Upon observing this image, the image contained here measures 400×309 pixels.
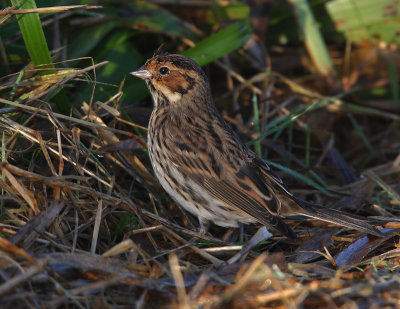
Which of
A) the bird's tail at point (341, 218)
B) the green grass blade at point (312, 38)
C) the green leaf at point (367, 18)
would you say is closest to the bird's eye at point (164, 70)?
the bird's tail at point (341, 218)

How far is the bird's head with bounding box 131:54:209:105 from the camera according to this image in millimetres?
3564

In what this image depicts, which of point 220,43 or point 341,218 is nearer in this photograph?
point 341,218

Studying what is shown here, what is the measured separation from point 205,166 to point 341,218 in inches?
34.6

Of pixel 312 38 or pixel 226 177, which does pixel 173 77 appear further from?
pixel 312 38

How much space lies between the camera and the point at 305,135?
468 centimetres

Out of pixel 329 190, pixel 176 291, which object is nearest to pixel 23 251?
pixel 176 291

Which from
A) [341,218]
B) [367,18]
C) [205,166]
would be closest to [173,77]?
[205,166]

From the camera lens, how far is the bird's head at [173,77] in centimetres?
356

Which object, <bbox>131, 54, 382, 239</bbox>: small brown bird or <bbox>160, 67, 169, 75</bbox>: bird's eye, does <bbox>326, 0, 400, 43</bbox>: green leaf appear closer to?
<bbox>131, 54, 382, 239</bbox>: small brown bird

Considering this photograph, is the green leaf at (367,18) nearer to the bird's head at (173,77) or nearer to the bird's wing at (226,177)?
the bird's head at (173,77)

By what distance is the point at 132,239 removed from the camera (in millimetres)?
3096

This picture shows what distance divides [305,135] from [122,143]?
1799 mm

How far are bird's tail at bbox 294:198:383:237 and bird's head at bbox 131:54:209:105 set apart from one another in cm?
104

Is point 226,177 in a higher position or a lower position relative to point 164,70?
lower
